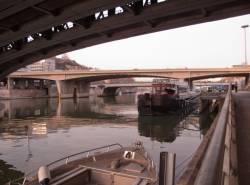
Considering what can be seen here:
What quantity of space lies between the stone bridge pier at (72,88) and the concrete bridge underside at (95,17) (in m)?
66.0

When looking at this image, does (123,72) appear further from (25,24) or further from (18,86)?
(25,24)

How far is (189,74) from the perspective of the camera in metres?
82.5

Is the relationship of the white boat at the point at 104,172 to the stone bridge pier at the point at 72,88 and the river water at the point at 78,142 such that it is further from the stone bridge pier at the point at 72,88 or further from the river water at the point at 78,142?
the stone bridge pier at the point at 72,88

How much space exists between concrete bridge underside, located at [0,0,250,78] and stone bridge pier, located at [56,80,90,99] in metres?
66.0

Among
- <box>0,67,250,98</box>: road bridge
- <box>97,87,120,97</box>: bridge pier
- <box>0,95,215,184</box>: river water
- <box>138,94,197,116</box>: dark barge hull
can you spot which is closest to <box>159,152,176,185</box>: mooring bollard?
<box>0,95,215,184</box>: river water

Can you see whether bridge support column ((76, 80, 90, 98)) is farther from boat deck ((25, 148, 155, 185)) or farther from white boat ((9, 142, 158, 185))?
boat deck ((25, 148, 155, 185))

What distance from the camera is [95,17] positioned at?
23.9 meters

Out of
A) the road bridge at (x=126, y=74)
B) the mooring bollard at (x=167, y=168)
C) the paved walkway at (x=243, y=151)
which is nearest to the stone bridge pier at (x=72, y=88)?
the road bridge at (x=126, y=74)

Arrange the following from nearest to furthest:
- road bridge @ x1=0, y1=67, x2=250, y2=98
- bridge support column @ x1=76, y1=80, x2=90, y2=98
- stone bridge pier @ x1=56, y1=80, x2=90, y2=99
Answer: road bridge @ x1=0, y1=67, x2=250, y2=98, stone bridge pier @ x1=56, y1=80, x2=90, y2=99, bridge support column @ x1=76, y1=80, x2=90, y2=98

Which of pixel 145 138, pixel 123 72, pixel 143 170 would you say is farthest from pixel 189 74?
pixel 143 170

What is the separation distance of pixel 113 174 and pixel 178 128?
Result: 2372 centimetres

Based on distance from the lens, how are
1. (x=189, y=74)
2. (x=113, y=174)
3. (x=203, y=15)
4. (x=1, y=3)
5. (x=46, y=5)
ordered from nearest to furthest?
(x=113, y=174) → (x=1, y=3) → (x=46, y=5) → (x=203, y=15) → (x=189, y=74)

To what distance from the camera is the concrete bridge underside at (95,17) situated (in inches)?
752

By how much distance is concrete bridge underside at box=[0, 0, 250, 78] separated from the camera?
62.7 feet
